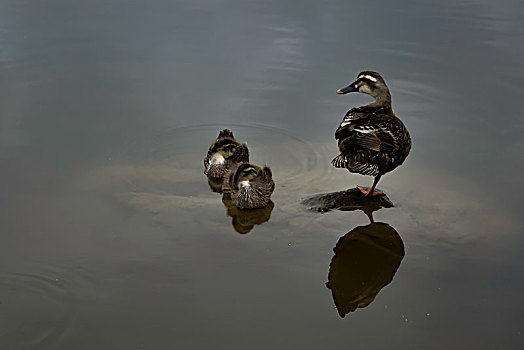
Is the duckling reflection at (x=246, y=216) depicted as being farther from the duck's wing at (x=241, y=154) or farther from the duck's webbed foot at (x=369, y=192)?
the duck's webbed foot at (x=369, y=192)

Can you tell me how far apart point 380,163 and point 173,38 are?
5.28 m

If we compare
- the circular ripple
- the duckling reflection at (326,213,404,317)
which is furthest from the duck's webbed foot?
the circular ripple

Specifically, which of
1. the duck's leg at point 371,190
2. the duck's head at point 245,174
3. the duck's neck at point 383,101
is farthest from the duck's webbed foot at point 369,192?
the duck's head at point 245,174

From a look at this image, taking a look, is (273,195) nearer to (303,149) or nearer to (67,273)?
(303,149)

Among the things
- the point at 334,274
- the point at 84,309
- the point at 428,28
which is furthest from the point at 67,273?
the point at 428,28

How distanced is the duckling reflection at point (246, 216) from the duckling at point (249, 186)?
0.15 feet

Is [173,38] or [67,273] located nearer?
[67,273]

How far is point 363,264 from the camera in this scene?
4875 millimetres

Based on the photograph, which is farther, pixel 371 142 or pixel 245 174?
pixel 245 174

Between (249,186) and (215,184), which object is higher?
(249,186)

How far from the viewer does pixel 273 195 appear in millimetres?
5953

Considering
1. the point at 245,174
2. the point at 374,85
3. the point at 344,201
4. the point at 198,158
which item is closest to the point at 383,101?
the point at 374,85

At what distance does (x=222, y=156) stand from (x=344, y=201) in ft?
4.43

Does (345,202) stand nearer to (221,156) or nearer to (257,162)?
(257,162)
